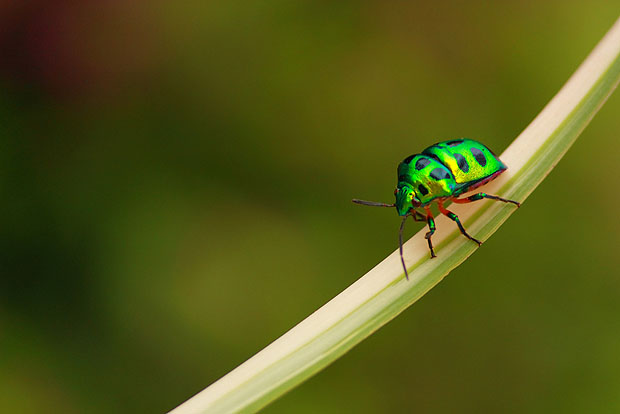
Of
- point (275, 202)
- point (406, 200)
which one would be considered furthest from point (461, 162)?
point (275, 202)

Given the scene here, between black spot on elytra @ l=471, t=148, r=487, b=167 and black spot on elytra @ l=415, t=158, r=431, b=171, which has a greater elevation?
black spot on elytra @ l=471, t=148, r=487, b=167

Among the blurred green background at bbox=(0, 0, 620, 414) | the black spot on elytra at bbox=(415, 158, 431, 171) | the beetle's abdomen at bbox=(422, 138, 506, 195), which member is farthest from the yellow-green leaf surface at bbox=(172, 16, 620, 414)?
the blurred green background at bbox=(0, 0, 620, 414)

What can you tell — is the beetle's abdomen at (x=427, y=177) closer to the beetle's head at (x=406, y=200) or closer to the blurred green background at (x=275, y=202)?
the beetle's head at (x=406, y=200)

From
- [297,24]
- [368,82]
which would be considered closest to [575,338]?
[368,82]

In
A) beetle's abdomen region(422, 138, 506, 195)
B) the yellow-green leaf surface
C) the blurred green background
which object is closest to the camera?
the yellow-green leaf surface

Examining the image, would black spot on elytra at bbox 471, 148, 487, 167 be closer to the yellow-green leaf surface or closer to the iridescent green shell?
the iridescent green shell

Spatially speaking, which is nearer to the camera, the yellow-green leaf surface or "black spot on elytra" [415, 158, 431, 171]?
the yellow-green leaf surface

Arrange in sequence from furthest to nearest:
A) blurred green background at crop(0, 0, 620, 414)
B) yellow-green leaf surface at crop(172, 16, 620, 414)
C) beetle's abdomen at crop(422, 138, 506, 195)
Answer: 1. blurred green background at crop(0, 0, 620, 414)
2. beetle's abdomen at crop(422, 138, 506, 195)
3. yellow-green leaf surface at crop(172, 16, 620, 414)
